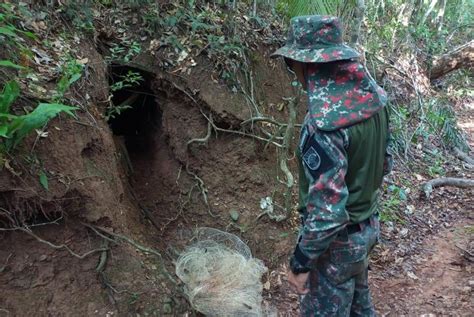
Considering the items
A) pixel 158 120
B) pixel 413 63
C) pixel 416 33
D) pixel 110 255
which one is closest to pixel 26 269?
pixel 110 255

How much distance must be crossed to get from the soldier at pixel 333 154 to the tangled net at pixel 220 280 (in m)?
1.07

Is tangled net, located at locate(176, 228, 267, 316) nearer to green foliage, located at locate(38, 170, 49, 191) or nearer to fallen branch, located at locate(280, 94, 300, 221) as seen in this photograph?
Result: fallen branch, located at locate(280, 94, 300, 221)

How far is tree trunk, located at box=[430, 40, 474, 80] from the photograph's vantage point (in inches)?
380

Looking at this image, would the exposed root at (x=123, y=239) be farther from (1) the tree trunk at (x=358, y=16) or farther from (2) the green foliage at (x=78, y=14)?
(1) the tree trunk at (x=358, y=16)

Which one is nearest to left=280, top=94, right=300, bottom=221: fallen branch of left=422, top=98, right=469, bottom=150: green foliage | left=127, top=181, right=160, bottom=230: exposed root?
left=127, top=181, right=160, bottom=230: exposed root

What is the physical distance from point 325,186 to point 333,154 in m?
0.17

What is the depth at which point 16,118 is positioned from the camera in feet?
9.91

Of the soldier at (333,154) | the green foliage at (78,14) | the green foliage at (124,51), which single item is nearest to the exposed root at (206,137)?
the green foliage at (124,51)

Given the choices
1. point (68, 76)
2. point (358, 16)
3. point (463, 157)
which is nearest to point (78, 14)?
point (68, 76)

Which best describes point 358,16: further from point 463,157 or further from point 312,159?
point 312,159

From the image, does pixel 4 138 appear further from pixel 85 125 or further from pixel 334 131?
pixel 334 131

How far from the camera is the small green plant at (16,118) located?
2.99 meters

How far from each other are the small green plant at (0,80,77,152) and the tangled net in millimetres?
1642

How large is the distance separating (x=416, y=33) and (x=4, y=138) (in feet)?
35.7
